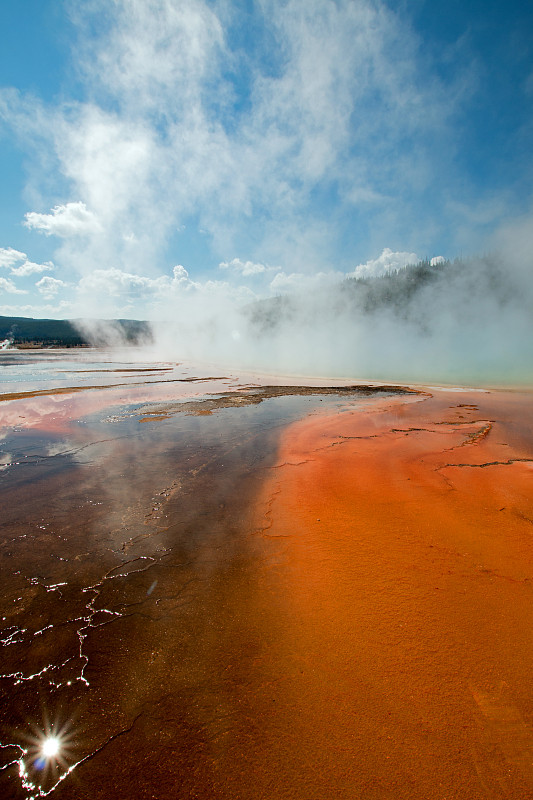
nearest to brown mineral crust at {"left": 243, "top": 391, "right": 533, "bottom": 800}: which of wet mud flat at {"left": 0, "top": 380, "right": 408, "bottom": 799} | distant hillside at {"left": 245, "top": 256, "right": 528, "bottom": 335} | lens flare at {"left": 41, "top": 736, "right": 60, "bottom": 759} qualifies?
wet mud flat at {"left": 0, "top": 380, "right": 408, "bottom": 799}

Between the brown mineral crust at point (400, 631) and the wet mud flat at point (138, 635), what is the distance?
0.15 meters

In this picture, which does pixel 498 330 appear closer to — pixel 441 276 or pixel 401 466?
pixel 441 276

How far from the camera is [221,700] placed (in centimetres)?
222

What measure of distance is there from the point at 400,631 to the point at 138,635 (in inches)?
87.8

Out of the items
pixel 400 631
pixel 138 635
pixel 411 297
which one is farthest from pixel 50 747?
pixel 411 297

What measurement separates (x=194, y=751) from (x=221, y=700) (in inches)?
12.8

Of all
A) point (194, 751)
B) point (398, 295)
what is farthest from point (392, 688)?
point (398, 295)

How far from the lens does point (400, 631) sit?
108 inches

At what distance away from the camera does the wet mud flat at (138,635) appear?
1856 millimetres

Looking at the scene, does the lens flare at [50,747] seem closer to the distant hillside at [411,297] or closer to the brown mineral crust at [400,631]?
the brown mineral crust at [400,631]

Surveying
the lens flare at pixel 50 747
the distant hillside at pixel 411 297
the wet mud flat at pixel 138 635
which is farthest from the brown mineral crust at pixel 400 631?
the distant hillside at pixel 411 297

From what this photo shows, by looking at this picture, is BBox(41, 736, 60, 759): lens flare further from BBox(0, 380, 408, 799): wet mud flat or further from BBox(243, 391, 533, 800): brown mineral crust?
BBox(243, 391, 533, 800): brown mineral crust

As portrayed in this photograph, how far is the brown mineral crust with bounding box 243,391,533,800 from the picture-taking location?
184 cm

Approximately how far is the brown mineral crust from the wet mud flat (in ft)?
0.48
